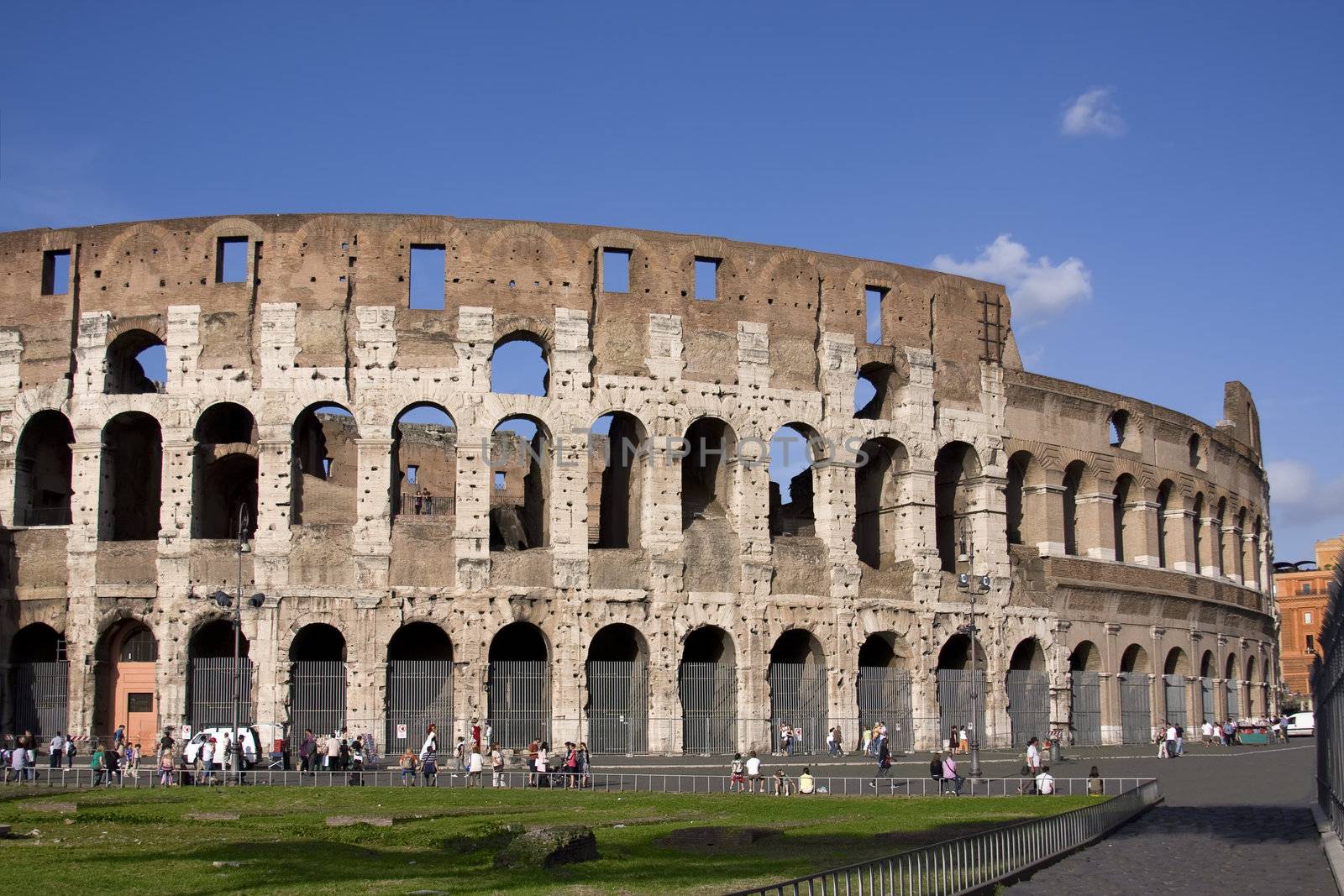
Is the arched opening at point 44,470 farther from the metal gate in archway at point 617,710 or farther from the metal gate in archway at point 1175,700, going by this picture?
the metal gate in archway at point 1175,700

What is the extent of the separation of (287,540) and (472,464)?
398 cm

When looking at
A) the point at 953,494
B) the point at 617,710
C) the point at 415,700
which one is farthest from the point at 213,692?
the point at 953,494

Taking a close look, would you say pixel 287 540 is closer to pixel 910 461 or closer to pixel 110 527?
pixel 110 527

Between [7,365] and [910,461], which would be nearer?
[7,365]

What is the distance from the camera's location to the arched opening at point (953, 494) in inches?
1447

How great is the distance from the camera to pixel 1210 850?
16500mm

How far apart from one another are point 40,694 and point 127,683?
5.52 feet

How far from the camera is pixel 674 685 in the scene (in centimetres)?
3170

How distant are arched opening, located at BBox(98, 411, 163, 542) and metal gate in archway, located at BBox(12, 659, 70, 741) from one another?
290 cm

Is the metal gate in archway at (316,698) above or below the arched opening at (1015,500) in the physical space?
below

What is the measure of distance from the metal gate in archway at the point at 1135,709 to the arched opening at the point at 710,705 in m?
12.7

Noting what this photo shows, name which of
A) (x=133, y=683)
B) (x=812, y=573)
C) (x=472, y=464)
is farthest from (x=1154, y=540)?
(x=133, y=683)

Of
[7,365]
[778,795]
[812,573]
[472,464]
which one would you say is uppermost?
[7,365]

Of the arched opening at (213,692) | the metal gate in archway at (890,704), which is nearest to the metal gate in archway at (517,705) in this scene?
the arched opening at (213,692)
